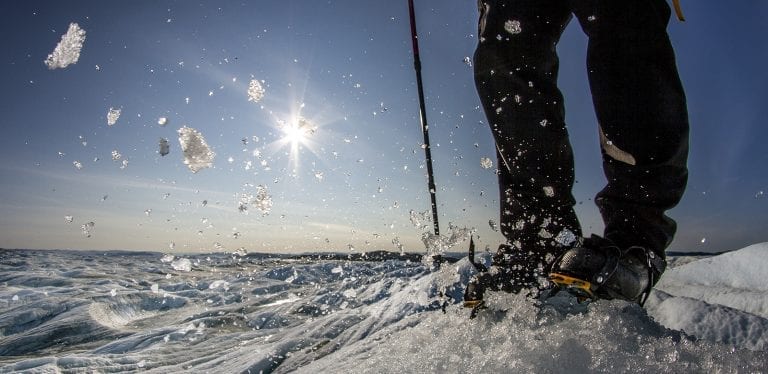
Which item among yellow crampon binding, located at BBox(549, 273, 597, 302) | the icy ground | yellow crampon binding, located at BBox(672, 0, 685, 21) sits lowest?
the icy ground

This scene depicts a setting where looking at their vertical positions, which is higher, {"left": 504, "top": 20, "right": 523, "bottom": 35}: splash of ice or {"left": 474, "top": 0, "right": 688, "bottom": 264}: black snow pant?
{"left": 504, "top": 20, "right": 523, "bottom": 35}: splash of ice

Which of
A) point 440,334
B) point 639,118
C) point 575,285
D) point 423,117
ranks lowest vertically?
point 440,334

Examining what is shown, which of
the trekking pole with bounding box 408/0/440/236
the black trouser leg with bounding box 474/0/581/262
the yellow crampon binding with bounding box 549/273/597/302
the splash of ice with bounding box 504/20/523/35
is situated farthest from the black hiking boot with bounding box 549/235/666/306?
the trekking pole with bounding box 408/0/440/236

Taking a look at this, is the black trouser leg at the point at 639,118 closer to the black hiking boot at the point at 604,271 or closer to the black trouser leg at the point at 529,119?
the black hiking boot at the point at 604,271

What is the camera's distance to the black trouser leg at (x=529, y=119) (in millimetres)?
1453

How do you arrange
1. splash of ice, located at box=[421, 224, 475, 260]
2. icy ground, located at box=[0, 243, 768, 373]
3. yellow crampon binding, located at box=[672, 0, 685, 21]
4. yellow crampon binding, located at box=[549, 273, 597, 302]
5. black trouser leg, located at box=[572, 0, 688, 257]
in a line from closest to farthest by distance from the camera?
icy ground, located at box=[0, 243, 768, 373], yellow crampon binding, located at box=[549, 273, 597, 302], black trouser leg, located at box=[572, 0, 688, 257], yellow crampon binding, located at box=[672, 0, 685, 21], splash of ice, located at box=[421, 224, 475, 260]

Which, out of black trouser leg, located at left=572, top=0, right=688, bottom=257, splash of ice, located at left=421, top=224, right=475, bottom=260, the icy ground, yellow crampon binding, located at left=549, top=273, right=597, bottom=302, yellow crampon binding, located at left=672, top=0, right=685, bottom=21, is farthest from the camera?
splash of ice, located at left=421, top=224, right=475, bottom=260

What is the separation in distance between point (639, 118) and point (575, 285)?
1.76 feet

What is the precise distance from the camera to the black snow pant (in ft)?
3.85

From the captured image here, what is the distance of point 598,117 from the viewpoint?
1281mm

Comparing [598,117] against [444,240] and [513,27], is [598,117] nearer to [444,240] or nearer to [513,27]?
[513,27]

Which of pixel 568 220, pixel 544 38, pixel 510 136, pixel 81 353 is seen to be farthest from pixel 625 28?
pixel 81 353

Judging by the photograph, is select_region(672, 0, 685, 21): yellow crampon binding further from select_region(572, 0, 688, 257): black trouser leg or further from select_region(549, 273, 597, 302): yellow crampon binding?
select_region(549, 273, 597, 302): yellow crampon binding

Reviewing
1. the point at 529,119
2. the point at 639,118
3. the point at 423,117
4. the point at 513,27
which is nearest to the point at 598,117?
Answer: the point at 639,118
